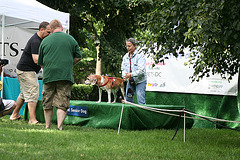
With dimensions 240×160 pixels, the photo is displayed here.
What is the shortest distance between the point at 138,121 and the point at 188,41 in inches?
79.1

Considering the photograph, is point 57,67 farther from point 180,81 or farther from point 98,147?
point 180,81

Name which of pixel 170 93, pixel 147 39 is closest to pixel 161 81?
pixel 170 93

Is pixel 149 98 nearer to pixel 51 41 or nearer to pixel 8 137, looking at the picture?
pixel 51 41

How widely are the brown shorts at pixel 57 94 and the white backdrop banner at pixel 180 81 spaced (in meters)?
3.66

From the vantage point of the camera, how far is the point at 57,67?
565 centimetres

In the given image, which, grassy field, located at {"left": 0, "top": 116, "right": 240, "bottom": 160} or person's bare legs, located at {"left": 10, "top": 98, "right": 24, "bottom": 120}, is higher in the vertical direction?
person's bare legs, located at {"left": 10, "top": 98, "right": 24, "bottom": 120}

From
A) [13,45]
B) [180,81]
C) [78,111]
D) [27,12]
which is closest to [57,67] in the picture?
[78,111]

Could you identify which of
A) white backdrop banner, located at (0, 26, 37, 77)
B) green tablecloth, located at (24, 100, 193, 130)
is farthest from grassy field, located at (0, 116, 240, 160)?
white backdrop banner, located at (0, 26, 37, 77)

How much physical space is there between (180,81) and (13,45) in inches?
200

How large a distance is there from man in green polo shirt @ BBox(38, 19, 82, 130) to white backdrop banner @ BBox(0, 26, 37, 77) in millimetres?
4848

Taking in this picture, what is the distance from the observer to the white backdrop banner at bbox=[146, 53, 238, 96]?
811 centimetres

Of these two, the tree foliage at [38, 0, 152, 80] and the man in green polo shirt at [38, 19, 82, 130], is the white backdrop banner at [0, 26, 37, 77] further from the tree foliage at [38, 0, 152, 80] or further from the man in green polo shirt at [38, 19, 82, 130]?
the man in green polo shirt at [38, 19, 82, 130]

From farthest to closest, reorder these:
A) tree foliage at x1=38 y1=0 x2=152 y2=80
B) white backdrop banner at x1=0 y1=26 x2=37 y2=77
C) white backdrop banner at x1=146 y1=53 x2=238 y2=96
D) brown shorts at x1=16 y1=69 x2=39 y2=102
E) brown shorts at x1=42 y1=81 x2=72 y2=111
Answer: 1. tree foliage at x1=38 y1=0 x2=152 y2=80
2. white backdrop banner at x1=0 y1=26 x2=37 y2=77
3. white backdrop banner at x1=146 y1=53 x2=238 y2=96
4. brown shorts at x1=16 y1=69 x2=39 y2=102
5. brown shorts at x1=42 y1=81 x2=72 y2=111

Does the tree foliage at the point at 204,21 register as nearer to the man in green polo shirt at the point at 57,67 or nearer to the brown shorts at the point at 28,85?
the man in green polo shirt at the point at 57,67
